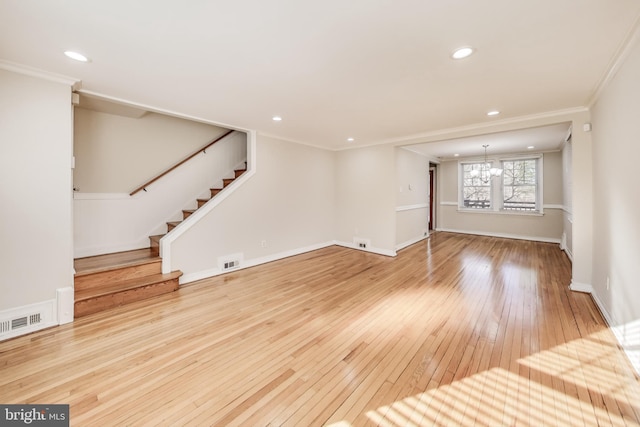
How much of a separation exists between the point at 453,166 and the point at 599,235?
18.4ft

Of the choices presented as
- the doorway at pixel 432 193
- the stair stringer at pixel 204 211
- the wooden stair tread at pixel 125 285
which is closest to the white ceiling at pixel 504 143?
the doorway at pixel 432 193

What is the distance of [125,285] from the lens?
3145 mm

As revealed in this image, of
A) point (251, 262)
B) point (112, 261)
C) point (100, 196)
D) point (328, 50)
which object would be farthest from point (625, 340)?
point (100, 196)

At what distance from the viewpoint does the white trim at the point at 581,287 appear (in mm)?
3330

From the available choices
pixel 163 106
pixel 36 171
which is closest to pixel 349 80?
pixel 163 106

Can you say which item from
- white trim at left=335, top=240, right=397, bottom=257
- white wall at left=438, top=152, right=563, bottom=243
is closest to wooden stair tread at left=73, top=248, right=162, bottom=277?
white trim at left=335, top=240, right=397, bottom=257

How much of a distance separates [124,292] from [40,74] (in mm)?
2390

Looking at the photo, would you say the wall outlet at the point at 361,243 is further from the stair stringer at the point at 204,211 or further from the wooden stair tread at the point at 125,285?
the wooden stair tread at the point at 125,285

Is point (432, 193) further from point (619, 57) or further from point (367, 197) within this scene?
point (619, 57)

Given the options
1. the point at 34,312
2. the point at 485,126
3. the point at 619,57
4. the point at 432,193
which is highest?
the point at 485,126

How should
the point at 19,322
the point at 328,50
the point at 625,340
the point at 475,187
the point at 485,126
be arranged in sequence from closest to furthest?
the point at 328,50, the point at 625,340, the point at 19,322, the point at 485,126, the point at 475,187

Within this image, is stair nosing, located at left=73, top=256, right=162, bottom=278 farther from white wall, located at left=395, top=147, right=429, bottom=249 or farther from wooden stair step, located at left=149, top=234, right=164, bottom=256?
white wall, located at left=395, top=147, right=429, bottom=249

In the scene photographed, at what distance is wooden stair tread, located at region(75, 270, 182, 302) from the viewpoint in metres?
2.84

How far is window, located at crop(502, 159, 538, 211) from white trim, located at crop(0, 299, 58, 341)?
9452 millimetres
